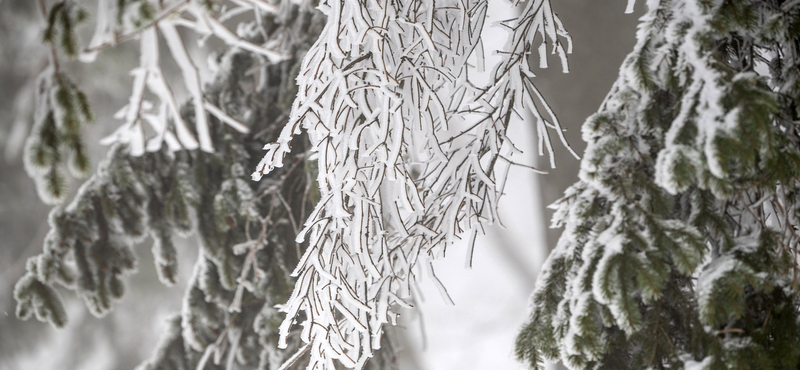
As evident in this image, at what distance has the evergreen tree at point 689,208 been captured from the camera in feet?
3.58

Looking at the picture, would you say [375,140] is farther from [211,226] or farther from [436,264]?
[436,264]

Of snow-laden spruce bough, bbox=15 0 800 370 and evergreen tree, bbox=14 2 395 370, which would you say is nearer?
snow-laden spruce bough, bbox=15 0 800 370

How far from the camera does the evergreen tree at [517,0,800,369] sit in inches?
42.9

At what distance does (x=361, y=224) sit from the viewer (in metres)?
1.03

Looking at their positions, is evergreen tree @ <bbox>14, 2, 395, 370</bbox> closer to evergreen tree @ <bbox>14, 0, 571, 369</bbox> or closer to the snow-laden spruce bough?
evergreen tree @ <bbox>14, 0, 571, 369</bbox>

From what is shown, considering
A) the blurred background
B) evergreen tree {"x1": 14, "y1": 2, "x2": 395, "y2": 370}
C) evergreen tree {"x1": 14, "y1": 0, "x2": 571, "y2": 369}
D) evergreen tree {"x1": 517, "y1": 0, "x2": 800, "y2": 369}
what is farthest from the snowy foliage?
the blurred background

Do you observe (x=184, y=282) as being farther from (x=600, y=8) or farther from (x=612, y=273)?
(x=612, y=273)

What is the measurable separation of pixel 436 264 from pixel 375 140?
514cm

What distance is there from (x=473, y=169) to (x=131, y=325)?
4676 mm

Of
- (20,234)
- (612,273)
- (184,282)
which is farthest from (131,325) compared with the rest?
(612,273)

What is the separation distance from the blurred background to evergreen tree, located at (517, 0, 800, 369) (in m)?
1.20

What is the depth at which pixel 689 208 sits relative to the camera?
1.27 metres

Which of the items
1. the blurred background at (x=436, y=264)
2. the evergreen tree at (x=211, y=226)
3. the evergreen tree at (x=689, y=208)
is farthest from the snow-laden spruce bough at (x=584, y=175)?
the blurred background at (x=436, y=264)

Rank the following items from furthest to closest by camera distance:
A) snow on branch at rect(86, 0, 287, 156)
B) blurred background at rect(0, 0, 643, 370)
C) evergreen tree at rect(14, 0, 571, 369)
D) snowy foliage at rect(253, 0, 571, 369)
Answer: blurred background at rect(0, 0, 643, 370) < snowy foliage at rect(253, 0, 571, 369) < evergreen tree at rect(14, 0, 571, 369) < snow on branch at rect(86, 0, 287, 156)
